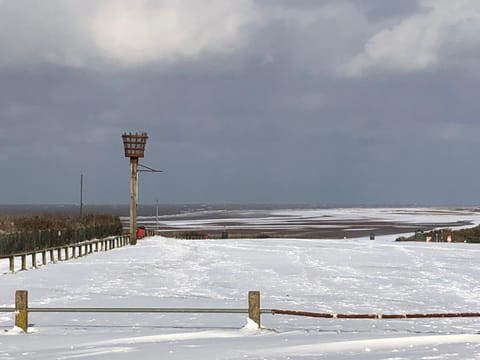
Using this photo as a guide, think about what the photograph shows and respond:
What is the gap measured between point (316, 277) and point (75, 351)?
530 inches

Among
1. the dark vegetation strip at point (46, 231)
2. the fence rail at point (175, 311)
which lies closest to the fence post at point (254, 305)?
the fence rail at point (175, 311)

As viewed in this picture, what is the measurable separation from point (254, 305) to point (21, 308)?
3986 millimetres

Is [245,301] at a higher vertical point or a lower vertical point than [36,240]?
lower

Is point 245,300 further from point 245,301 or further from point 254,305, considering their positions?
point 254,305

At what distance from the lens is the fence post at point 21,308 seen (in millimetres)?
11188

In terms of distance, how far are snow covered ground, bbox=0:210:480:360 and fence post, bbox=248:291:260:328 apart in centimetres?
25

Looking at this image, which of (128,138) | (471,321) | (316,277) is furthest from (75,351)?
(128,138)

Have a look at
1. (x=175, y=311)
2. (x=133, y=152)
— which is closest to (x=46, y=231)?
(x=133, y=152)

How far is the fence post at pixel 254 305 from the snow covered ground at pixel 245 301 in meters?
0.25

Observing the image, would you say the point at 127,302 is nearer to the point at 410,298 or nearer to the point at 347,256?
the point at 410,298

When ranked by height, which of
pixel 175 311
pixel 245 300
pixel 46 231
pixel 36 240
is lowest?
pixel 245 300

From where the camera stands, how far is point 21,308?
11.3 meters

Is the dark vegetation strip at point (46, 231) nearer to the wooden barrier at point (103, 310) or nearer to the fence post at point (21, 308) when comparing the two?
the fence post at point (21, 308)

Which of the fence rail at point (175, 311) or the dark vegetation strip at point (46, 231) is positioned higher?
the dark vegetation strip at point (46, 231)
